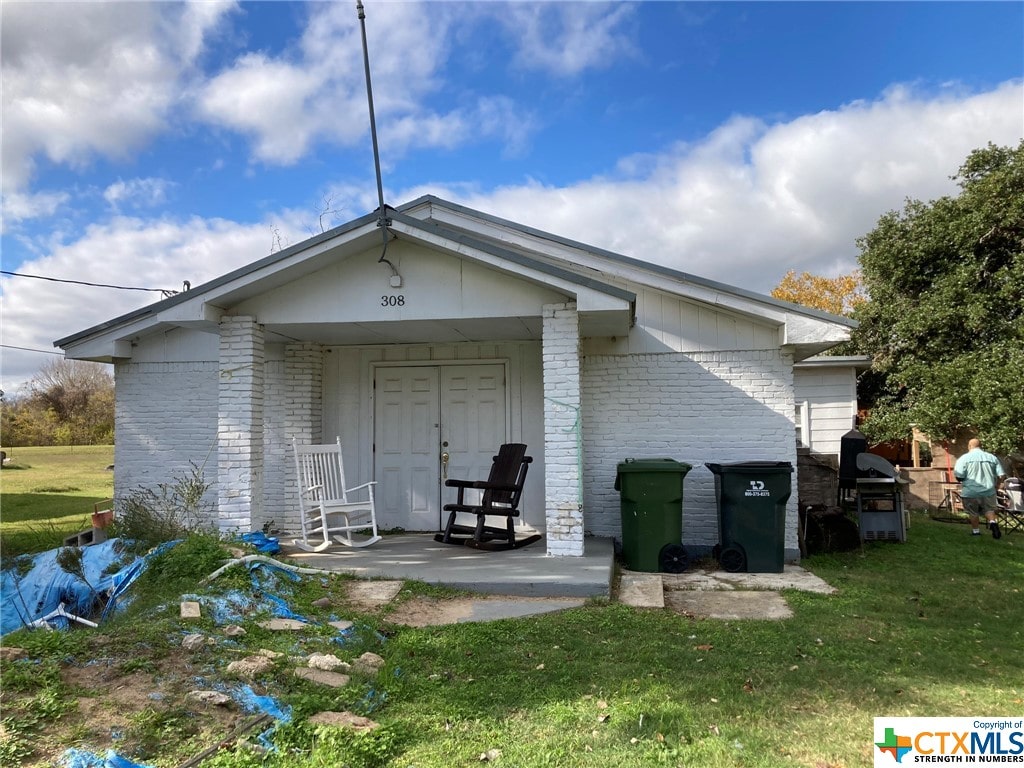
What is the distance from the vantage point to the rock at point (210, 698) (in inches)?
124

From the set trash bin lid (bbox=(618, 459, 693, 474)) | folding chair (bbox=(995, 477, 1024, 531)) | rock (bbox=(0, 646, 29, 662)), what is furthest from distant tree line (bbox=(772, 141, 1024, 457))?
rock (bbox=(0, 646, 29, 662))

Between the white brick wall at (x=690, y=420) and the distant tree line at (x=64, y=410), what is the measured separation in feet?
98.2

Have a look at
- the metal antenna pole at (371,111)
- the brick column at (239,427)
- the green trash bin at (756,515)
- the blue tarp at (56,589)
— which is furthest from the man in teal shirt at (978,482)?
the blue tarp at (56,589)

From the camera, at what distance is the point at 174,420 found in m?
9.31

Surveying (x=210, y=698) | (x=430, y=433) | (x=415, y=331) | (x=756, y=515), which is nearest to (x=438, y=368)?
(x=430, y=433)

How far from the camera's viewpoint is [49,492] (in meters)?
17.6

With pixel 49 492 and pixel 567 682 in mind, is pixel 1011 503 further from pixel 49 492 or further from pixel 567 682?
pixel 49 492

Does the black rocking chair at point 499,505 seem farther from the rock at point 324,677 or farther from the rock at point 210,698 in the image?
the rock at point 210,698

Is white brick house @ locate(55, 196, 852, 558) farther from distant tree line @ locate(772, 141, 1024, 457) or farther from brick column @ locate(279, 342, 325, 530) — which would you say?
distant tree line @ locate(772, 141, 1024, 457)

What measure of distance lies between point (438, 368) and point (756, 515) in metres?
4.37

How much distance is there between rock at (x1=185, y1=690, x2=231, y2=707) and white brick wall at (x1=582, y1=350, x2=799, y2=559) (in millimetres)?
5437

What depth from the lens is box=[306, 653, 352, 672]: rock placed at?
376cm

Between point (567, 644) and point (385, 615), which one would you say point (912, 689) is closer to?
point (567, 644)

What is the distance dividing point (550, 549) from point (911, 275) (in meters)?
13.4
